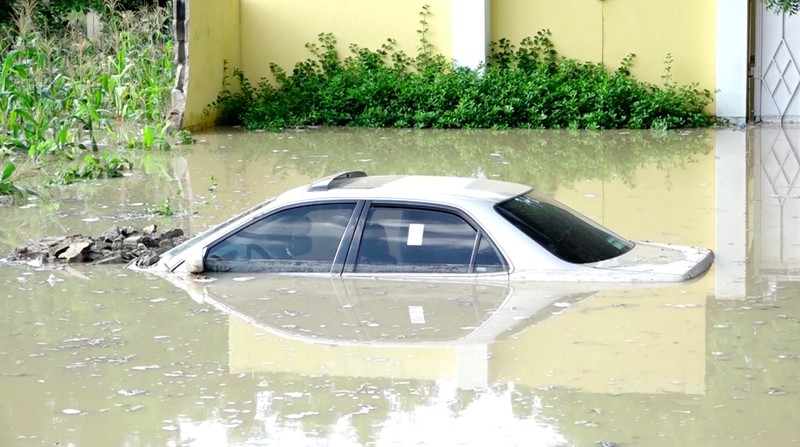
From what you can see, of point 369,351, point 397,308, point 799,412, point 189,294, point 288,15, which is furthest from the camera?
point 288,15

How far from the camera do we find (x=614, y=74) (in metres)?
21.4

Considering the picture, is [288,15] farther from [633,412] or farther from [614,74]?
[633,412]

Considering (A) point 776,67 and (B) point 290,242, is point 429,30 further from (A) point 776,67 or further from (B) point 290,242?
(B) point 290,242

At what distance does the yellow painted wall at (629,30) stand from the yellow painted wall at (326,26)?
1.33 metres

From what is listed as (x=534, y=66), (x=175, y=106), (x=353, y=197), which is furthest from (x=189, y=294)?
(x=534, y=66)

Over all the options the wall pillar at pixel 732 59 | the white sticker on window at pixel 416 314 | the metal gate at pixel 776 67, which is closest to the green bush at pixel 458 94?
the wall pillar at pixel 732 59

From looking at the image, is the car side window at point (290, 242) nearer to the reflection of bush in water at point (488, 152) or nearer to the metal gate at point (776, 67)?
the reflection of bush in water at point (488, 152)

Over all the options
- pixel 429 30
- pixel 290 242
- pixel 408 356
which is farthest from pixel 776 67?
pixel 408 356

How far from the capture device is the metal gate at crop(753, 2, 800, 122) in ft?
68.5

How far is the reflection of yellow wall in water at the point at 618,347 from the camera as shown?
6.69 m

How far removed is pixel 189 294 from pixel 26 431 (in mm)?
2756

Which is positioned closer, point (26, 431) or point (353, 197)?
point (26, 431)

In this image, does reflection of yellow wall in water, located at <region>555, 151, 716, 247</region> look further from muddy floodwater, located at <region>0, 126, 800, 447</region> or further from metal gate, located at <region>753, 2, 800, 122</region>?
metal gate, located at <region>753, 2, 800, 122</region>

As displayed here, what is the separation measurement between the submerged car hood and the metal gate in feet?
41.6
